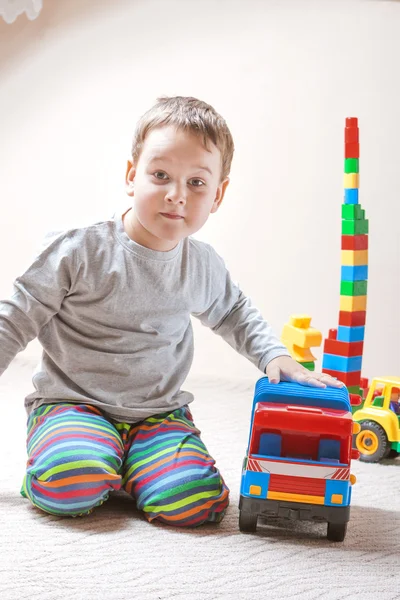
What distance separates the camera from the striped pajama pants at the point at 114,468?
1.07m

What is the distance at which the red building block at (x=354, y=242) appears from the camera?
4.98 feet

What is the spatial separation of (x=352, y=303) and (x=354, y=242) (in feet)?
0.36

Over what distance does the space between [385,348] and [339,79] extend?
0.64 meters

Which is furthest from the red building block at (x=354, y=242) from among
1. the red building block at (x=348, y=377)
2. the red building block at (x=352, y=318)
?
the red building block at (x=348, y=377)

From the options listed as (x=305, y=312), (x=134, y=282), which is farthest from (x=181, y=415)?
(x=305, y=312)

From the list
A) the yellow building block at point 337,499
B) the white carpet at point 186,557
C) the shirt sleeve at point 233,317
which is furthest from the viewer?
the shirt sleeve at point 233,317

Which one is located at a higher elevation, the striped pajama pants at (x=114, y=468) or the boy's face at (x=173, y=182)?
the boy's face at (x=173, y=182)

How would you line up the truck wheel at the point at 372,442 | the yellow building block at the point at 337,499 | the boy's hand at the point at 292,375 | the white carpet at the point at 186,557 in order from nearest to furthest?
the white carpet at the point at 186,557
the yellow building block at the point at 337,499
the boy's hand at the point at 292,375
the truck wheel at the point at 372,442

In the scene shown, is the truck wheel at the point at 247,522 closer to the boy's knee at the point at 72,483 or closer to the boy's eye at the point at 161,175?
the boy's knee at the point at 72,483

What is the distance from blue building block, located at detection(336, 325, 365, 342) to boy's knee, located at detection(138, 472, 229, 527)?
0.52 meters

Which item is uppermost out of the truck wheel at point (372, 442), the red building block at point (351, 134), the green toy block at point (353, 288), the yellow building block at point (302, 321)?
the red building block at point (351, 134)

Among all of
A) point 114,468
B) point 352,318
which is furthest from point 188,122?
point 352,318

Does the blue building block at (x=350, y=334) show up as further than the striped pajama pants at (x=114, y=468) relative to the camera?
Yes

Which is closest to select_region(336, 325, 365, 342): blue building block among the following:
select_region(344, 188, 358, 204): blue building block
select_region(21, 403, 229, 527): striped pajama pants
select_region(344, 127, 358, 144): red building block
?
select_region(344, 188, 358, 204): blue building block
